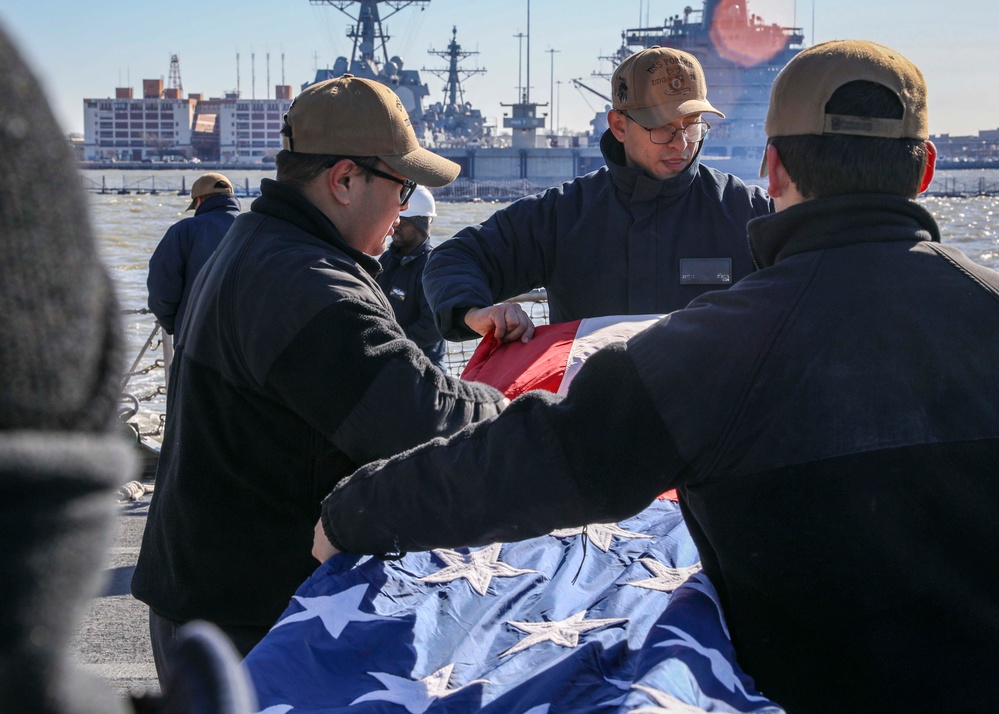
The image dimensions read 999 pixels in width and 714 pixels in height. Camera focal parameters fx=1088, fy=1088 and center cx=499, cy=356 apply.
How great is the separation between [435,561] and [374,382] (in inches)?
19.8

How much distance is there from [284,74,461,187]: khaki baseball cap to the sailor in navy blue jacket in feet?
13.8

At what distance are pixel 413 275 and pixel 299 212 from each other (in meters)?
3.89

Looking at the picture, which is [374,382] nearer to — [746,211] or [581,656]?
[581,656]

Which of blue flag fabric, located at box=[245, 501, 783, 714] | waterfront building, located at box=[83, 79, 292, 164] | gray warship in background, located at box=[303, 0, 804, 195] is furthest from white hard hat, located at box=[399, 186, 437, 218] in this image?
waterfront building, located at box=[83, 79, 292, 164]

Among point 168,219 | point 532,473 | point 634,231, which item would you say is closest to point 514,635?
point 532,473

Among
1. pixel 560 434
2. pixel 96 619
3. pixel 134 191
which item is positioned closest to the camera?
pixel 560 434

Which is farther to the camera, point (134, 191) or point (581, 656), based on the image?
point (134, 191)

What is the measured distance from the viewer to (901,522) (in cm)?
157

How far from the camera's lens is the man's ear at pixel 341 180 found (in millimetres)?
2363

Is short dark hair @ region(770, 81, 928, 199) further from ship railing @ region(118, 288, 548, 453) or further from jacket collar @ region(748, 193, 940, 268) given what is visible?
ship railing @ region(118, 288, 548, 453)

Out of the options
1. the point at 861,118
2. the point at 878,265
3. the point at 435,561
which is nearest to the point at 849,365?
the point at 878,265

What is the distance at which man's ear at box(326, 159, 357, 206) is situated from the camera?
236 cm

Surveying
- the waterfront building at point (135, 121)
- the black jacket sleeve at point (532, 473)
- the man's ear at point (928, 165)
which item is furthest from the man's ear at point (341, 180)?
the waterfront building at point (135, 121)

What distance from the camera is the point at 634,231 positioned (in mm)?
3676
